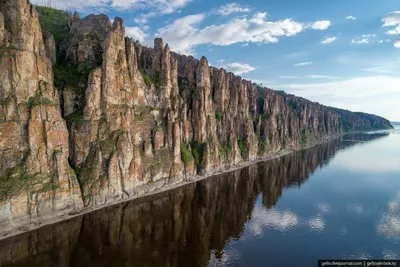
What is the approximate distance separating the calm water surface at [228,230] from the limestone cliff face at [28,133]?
664cm

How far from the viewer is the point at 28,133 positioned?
2539 inches

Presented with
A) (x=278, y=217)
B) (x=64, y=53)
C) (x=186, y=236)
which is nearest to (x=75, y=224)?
(x=186, y=236)

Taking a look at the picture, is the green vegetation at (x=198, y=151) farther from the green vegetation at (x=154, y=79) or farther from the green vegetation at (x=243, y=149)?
the green vegetation at (x=243, y=149)

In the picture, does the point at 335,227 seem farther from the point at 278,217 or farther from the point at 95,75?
the point at 95,75

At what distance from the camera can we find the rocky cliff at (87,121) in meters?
63.5

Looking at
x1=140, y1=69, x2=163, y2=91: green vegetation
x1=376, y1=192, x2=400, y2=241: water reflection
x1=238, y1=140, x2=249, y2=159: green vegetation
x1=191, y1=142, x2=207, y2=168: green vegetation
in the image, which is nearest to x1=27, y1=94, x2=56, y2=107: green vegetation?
x1=140, y1=69, x2=163, y2=91: green vegetation

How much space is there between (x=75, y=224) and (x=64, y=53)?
6678 cm

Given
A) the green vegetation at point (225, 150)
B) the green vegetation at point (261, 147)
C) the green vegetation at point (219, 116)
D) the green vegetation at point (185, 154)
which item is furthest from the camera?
the green vegetation at point (261, 147)

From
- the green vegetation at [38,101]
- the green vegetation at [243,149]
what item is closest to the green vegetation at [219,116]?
the green vegetation at [243,149]

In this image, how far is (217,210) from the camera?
81.4 m

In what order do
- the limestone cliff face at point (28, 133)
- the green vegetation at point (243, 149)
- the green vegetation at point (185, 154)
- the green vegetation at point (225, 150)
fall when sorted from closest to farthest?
the limestone cliff face at point (28, 133)
the green vegetation at point (185, 154)
the green vegetation at point (225, 150)
the green vegetation at point (243, 149)

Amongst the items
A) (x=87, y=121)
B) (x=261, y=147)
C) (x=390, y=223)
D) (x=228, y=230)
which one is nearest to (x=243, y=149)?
(x=261, y=147)

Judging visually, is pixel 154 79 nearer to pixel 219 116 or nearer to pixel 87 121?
pixel 87 121

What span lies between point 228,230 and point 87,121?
52319 mm
